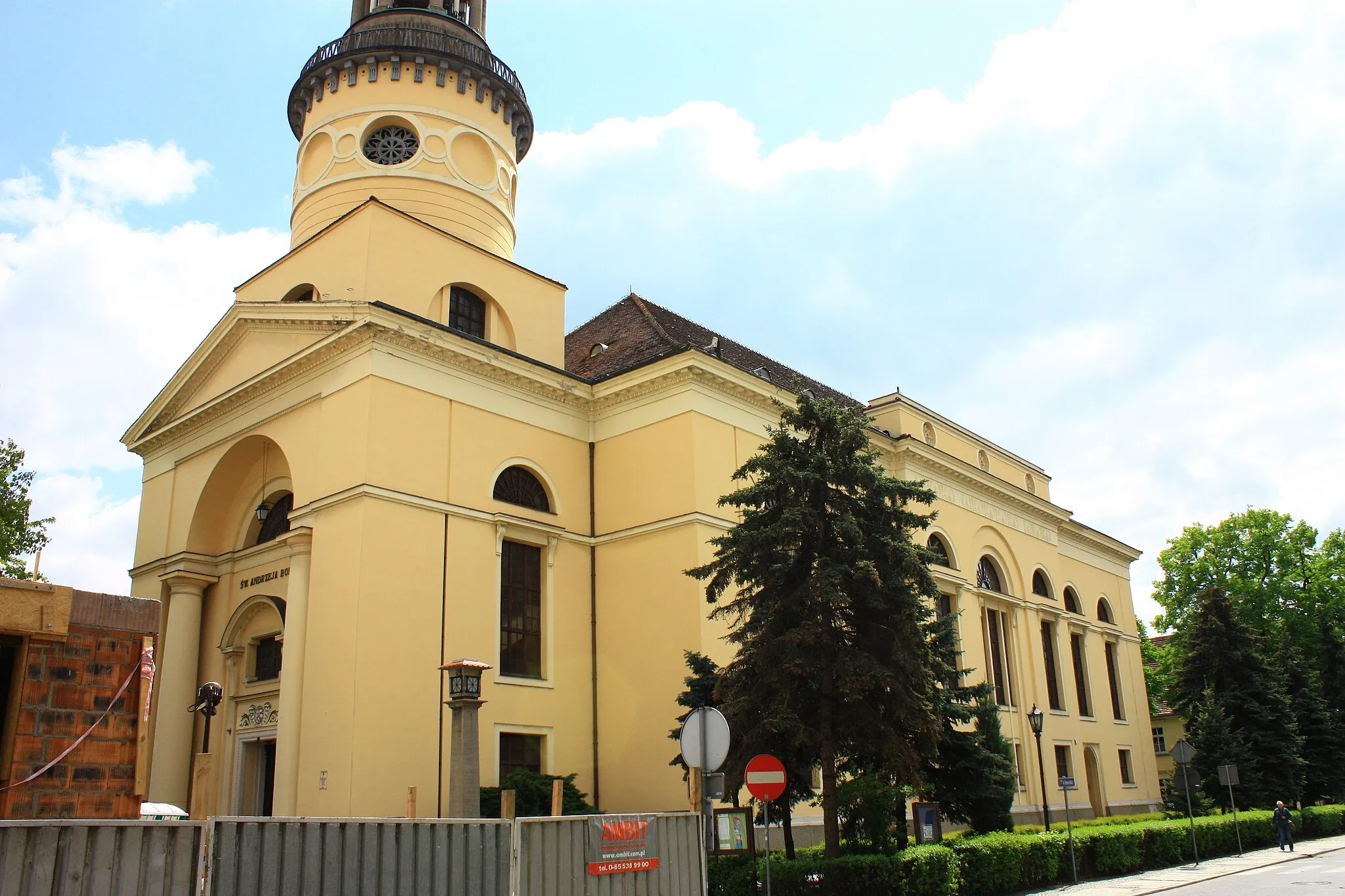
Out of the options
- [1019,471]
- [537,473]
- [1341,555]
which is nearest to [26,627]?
[537,473]

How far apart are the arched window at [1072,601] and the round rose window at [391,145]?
97.1 feet

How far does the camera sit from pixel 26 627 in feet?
30.6

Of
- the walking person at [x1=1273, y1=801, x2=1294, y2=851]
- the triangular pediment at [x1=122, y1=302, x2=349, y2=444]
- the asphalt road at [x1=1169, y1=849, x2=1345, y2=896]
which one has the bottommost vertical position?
the asphalt road at [x1=1169, y1=849, x2=1345, y2=896]

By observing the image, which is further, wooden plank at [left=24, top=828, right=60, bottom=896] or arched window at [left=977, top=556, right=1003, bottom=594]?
arched window at [left=977, top=556, right=1003, bottom=594]

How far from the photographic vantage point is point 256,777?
23875 mm

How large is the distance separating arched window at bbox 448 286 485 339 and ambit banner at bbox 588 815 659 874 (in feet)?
55.9

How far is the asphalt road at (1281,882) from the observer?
57.6 feet

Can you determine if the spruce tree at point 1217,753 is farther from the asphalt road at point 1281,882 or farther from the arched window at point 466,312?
the arched window at point 466,312

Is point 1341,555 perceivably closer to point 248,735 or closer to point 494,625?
point 494,625

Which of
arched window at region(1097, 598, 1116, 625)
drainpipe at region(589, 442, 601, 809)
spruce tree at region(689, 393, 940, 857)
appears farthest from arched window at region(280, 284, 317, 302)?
arched window at region(1097, 598, 1116, 625)

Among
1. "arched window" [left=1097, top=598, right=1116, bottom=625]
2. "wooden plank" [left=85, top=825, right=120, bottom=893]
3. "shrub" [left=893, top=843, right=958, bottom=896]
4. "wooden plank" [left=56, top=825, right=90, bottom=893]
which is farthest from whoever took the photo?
"arched window" [left=1097, top=598, right=1116, bottom=625]

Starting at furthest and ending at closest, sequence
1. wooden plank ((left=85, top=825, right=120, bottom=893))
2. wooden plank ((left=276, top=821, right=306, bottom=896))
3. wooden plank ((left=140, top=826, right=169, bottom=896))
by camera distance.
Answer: wooden plank ((left=276, top=821, right=306, bottom=896))
wooden plank ((left=140, top=826, right=169, bottom=896))
wooden plank ((left=85, top=825, right=120, bottom=893))

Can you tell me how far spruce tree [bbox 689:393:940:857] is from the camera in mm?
17344

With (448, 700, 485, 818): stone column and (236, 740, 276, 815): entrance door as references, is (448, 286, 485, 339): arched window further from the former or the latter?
(448, 700, 485, 818): stone column
